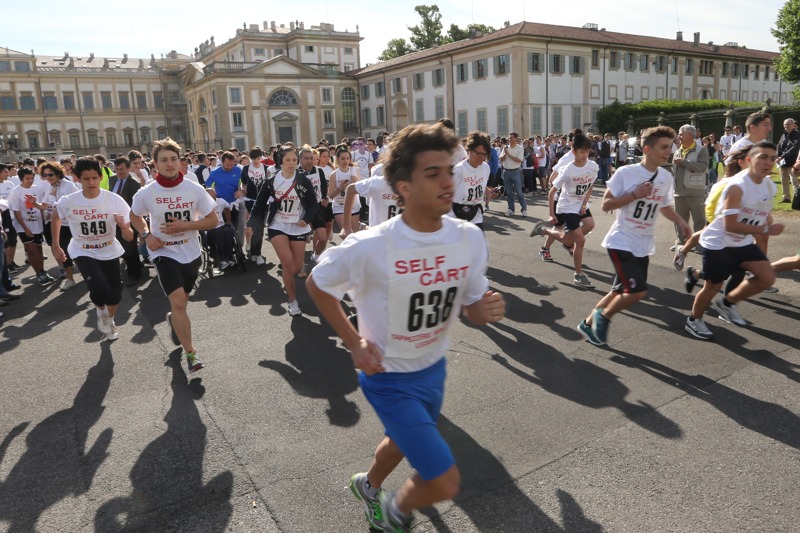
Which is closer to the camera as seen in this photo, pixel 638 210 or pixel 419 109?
pixel 638 210

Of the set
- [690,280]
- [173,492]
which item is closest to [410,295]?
[173,492]

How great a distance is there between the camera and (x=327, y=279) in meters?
2.58

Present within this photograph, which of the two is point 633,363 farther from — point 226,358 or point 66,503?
point 66,503

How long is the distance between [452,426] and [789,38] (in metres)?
44.1

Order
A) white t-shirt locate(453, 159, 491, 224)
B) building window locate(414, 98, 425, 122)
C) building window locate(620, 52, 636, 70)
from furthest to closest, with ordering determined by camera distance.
→ building window locate(414, 98, 425, 122) → building window locate(620, 52, 636, 70) → white t-shirt locate(453, 159, 491, 224)

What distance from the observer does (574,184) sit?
836cm

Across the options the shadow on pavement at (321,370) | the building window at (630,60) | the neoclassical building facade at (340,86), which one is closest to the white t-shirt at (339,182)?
the shadow on pavement at (321,370)

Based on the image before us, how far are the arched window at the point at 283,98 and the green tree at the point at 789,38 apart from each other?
4687 centimetres

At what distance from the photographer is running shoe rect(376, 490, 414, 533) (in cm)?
272

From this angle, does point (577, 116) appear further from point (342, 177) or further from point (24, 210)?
point (24, 210)

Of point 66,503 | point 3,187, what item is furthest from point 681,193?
point 3,187

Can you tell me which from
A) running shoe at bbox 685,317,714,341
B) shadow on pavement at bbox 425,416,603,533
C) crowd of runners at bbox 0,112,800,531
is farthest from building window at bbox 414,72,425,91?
shadow on pavement at bbox 425,416,603,533

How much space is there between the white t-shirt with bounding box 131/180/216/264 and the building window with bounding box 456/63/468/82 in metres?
48.6

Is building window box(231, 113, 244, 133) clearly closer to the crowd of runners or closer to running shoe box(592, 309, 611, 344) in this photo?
the crowd of runners
